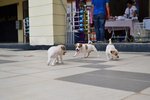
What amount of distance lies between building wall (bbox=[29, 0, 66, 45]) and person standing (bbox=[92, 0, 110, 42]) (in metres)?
1.60

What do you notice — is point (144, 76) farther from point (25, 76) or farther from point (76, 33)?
point (76, 33)

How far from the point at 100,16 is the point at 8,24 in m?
13.2

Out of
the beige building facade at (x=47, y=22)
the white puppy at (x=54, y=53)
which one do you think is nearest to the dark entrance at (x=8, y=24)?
the beige building facade at (x=47, y=22)

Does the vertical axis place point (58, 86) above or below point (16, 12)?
below

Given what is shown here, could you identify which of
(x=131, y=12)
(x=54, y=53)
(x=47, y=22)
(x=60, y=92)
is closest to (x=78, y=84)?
(x=60, y=92)

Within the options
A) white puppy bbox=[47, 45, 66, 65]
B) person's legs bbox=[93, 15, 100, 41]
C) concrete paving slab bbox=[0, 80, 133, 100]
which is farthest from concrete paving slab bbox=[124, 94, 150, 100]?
person's legs bbox=[93, 15, 100, 41]

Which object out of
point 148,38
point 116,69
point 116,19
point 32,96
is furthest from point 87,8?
point 32,96

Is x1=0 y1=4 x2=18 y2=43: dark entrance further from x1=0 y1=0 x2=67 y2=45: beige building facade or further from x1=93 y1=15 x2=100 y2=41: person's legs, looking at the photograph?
x1=93 y1=15 x2=100 y2=41: person's legs

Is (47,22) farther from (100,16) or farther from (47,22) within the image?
(100,16)

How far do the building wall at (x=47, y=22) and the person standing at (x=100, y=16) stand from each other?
1.60m

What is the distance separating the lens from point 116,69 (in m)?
7.29

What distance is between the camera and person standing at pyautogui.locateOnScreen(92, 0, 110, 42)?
1467 cm

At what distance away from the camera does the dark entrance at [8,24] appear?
81.7 ft

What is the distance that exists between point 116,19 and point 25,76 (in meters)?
8.35
